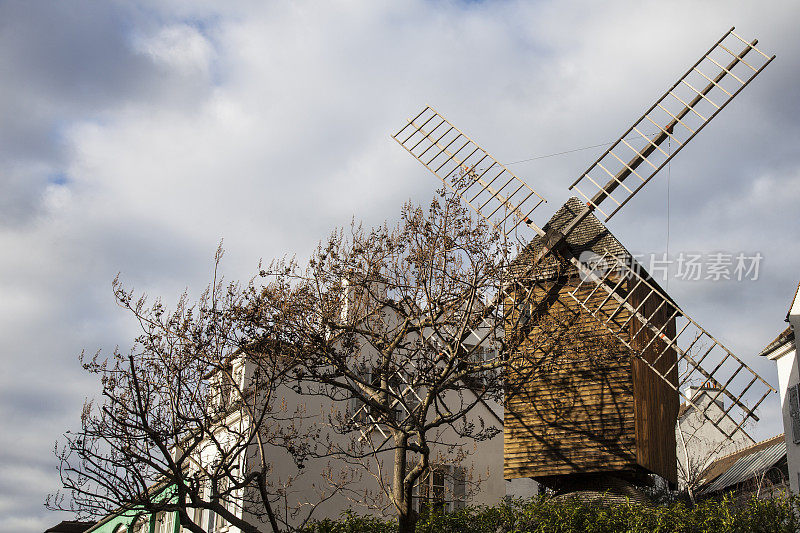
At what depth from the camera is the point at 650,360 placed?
19.5 m

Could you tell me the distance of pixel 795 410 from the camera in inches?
882

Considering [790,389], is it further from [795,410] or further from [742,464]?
[742,464]

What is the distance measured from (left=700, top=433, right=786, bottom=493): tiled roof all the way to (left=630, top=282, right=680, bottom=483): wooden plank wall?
940 centimetres

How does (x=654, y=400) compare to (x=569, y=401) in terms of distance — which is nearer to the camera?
(x=569, y=401)

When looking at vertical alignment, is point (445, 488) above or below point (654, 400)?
below

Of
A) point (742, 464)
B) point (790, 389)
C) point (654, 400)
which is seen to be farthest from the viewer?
point (742, 464)

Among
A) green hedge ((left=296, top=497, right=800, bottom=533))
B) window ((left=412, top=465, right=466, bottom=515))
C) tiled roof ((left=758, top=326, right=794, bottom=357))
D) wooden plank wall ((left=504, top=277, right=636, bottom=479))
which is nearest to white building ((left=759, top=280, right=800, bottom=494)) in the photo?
tiled roof ((left=758, top=326, right=794, bottom=357))

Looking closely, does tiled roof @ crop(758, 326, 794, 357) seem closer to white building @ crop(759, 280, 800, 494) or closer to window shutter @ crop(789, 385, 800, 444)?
white building @ crop(759, 280, 800, 494)

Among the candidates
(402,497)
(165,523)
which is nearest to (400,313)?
(402,497)

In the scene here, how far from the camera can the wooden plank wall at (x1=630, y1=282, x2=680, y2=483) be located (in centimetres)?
1806

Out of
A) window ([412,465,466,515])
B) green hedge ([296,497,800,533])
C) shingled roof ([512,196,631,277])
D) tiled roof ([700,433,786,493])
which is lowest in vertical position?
green hedge ([296,497,800,533])

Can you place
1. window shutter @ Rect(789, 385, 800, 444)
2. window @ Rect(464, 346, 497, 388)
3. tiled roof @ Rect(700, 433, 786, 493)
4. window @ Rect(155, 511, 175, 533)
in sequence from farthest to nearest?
tiled roof @ Rect(700, 433, 786, 493)
window @ Rect(155, 511, 175, 533)
window shutter @ Rect(789, 385, 800, 444)
window @ Rect(464, 346, 497, 388)

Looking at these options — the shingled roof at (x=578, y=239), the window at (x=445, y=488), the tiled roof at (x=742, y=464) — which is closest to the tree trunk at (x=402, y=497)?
the shingled roof at (x=578, y=239)

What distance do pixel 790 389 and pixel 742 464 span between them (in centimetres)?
913
